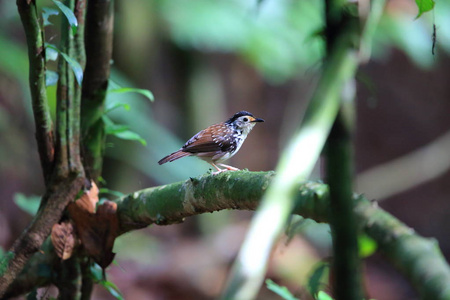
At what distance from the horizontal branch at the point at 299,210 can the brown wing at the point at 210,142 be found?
0.33 m

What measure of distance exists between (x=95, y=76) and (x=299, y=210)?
108 cm

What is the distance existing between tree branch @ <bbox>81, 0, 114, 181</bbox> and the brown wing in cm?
31

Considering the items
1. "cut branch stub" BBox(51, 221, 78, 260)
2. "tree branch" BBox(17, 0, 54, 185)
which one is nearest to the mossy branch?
"cut branch stub" BBox(51, 221, 78, 260)

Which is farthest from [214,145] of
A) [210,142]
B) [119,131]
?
[119,131]

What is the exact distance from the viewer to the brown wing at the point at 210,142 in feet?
6.70

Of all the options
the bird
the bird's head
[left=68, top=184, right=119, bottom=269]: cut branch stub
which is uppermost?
the bird's head

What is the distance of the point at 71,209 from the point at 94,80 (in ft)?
1.40

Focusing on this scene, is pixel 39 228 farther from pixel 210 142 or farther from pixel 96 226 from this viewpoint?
pixel 210 142

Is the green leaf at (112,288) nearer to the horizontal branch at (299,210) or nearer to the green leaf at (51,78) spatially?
the horizontal branch at (299,210)

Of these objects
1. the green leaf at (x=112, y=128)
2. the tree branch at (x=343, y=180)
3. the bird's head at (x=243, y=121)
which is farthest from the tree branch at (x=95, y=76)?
the tree branch at (x=343, y=180)

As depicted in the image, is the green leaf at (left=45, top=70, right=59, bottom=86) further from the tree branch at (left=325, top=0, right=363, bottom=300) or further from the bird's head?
Result: the tree branch at (left=325, top=0, right=363, bottom=300)

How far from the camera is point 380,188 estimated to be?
250 inches

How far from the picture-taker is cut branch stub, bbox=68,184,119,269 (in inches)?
70.6

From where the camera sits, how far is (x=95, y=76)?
6.26ft
